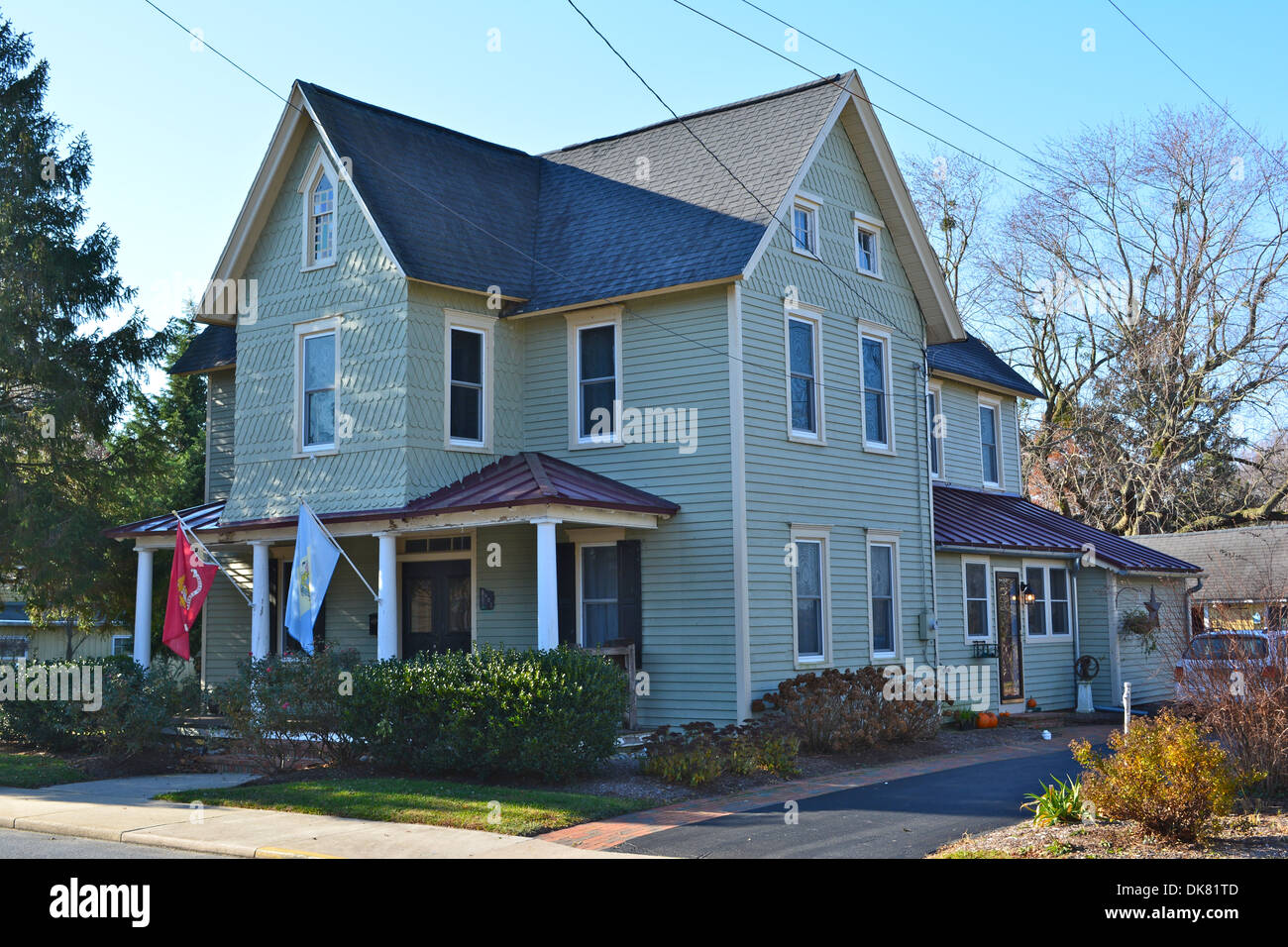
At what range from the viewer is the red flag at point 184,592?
59.4 ft

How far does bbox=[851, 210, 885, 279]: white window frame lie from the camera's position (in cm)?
2064

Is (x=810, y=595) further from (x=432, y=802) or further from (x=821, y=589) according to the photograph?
(x=432, y=802)

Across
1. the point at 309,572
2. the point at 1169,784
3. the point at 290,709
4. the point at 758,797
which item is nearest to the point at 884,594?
the point at 758,797

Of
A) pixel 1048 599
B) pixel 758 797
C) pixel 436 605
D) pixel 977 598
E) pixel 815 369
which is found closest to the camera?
pixel 758 797

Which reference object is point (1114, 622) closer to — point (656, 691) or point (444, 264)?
point (656, 691)

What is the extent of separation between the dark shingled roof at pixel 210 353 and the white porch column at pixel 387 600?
772 cm

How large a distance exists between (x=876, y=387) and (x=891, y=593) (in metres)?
3.52

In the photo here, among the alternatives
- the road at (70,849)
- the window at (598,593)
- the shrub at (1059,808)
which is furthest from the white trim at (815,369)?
the road at (70,849)

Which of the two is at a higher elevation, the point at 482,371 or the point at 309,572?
the point at 482,371

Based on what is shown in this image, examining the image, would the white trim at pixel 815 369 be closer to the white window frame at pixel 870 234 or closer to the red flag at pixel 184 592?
the white window frame at pixel 870 234

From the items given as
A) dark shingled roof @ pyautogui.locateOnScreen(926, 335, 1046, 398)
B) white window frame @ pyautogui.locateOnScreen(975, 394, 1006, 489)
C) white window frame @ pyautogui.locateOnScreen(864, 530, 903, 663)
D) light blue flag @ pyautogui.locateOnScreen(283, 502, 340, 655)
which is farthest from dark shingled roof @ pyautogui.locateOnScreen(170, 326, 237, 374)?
white window frame @ pyautogui.locateOnScreen(975, 394, 1006, 489)

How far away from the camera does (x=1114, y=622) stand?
2466 centimetres

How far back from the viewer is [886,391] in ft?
68.5
